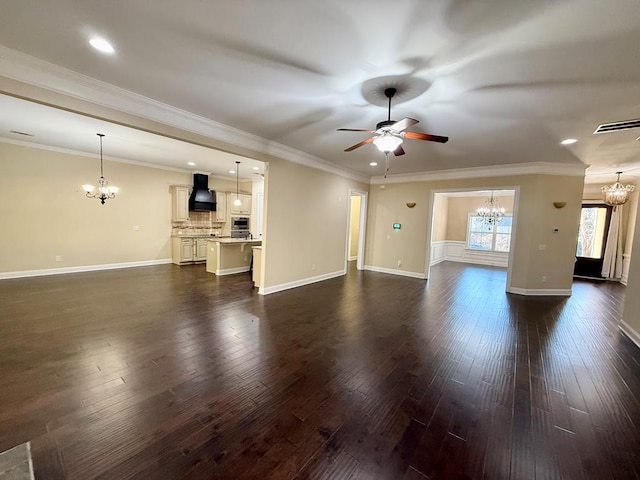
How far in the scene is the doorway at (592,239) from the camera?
7.57 m

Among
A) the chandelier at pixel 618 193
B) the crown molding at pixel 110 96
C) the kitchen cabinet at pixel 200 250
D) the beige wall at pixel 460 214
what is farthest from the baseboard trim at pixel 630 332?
the kitchen cabinet at pixel 200 250

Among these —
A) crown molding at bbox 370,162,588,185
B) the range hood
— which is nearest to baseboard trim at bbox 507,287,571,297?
crown molding at bbox 370,162,588,185

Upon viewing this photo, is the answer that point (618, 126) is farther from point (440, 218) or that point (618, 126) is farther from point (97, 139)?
point (97, 139)

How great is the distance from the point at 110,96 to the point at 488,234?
11.1m

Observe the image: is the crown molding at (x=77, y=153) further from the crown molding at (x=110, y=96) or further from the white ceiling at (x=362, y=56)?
the white ceiling at (x=362, y=56)

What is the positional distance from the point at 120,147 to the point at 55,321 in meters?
3.98

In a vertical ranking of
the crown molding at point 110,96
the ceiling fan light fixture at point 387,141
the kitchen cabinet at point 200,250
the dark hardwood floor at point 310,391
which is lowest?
the dark hardwood floor at point 310,391

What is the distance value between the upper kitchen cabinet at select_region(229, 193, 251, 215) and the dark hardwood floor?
199 inches

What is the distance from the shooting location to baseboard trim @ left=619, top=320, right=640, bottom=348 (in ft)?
11.2

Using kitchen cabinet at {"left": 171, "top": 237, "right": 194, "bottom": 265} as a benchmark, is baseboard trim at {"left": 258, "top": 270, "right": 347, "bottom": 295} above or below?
below

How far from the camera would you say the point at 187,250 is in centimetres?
780

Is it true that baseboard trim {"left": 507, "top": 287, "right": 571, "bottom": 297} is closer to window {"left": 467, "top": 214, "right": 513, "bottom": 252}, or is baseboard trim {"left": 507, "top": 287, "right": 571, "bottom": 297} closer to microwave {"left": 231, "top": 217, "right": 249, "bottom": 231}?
window {"left": 467, "top": 214, "right": 513, "bottom": 252}

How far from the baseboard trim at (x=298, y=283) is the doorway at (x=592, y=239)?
739 centimetres

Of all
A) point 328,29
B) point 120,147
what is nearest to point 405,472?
point 328,29
